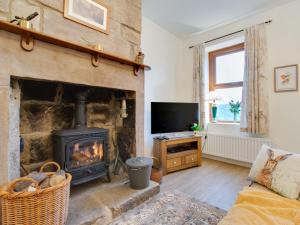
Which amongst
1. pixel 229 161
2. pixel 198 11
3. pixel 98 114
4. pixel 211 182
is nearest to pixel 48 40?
pixel 98 114

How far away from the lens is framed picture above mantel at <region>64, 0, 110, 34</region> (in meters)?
1.67

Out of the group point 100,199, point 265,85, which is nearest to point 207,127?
point 265,85

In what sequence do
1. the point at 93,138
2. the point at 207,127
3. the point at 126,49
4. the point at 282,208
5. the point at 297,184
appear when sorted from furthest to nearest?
the point at 207,127, the point at 126,49, the point at 93,138, the point at 297,184, the point at 282,208

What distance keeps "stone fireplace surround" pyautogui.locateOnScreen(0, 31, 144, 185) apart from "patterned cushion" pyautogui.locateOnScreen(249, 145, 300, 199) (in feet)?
5.63

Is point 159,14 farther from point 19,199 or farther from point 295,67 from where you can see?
point 19,199

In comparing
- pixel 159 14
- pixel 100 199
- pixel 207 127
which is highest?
pixel 159 14

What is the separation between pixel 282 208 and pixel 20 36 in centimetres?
218

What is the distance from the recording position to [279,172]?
1.32m

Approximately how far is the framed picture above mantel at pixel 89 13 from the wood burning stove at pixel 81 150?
77 cm

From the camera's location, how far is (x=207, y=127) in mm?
3564

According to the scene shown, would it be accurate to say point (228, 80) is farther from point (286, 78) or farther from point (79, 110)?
point (79, 110)

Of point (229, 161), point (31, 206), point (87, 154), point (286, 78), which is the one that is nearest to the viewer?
point (31, 206)

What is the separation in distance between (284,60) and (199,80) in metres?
1.40

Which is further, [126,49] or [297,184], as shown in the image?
[126,49]
